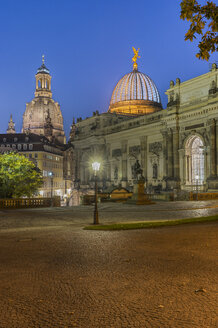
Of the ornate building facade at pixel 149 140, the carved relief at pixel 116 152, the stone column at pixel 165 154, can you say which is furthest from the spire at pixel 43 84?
the stone column at pixel 165 154

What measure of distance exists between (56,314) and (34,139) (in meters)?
106

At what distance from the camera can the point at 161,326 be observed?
17.2 ft

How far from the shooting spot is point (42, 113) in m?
149

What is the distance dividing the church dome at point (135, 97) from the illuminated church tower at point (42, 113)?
61.6 metres

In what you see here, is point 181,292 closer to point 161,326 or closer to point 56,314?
point 161,326

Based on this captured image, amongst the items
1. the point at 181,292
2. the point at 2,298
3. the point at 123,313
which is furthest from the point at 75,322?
the point at 181,292

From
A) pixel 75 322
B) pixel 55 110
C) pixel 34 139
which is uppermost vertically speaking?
pixel 55 110

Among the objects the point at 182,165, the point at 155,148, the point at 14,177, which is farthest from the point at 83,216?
the point at 155,148

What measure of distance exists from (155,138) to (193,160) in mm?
9748

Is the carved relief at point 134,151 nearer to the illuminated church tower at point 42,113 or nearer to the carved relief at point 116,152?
the carved relief at point 116,152

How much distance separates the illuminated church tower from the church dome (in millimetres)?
61614

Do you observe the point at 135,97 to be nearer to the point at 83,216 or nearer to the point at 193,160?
the point at 193,160

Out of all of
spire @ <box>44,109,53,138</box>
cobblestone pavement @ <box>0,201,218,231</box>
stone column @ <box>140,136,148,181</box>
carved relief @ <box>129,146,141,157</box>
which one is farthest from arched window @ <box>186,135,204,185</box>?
spire @ <box>44,109,53,138</box>

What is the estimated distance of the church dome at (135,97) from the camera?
80688 millimetres
